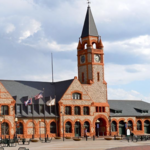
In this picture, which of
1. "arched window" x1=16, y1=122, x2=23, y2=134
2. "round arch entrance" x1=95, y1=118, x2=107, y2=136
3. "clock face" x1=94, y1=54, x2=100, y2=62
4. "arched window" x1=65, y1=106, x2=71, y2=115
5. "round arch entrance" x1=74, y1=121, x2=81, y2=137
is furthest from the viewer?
"clock face" x1=94, y1=54, x2=100, y2=62

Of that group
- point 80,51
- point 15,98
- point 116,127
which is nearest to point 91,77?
point 80,51

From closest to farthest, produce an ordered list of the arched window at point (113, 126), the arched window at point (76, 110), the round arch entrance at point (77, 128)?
the round arch entrance at point (77, 128) → the arched window at point (76, 110) → the arched window at point (113, 126)

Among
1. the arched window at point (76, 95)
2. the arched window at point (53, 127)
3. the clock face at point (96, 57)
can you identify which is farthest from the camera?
the clock face at point (96, 57)

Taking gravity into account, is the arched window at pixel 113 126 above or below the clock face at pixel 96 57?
below

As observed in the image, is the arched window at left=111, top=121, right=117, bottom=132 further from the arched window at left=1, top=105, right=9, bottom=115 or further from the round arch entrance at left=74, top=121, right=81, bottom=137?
the arched window at left=1, top=105, right=9, bottom=115

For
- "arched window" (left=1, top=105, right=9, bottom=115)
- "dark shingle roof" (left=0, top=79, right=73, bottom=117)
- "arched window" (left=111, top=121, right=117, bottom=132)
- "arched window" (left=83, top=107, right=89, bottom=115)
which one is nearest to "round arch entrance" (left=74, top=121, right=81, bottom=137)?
"arched window" (left=83, top=107, right=89, bottom=115)

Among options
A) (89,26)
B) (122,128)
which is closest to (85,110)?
(122,128)

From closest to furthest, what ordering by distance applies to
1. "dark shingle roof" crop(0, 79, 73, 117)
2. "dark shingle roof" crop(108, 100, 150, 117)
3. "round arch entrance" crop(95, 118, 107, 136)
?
"dark shingle roof" crop(0, 79, 73, 117) < "round arch entrance" crop(95, 118, 107, 136) < "dark shingle roof" crop(108, 100, 150, 117)

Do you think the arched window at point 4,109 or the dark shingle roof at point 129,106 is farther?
the dark shingle roof at point 129,106

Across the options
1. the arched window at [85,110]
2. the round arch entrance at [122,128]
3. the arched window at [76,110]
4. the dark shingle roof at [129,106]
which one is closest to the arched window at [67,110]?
the arched window at [76,110]

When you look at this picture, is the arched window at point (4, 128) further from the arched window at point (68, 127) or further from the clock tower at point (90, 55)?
the clock tower at point (90, 55)

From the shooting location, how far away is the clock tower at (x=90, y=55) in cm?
8231

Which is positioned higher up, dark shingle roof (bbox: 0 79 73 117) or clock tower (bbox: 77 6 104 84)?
clock tower (bbox: 77 6 104 84)

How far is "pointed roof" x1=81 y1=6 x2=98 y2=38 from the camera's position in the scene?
277 feet
